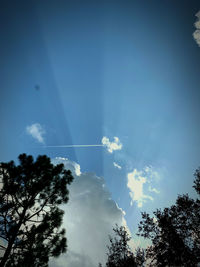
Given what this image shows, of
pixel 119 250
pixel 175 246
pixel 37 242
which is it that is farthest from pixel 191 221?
pixel 37 242

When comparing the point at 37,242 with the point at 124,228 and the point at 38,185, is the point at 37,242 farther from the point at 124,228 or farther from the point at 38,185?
the point at 124,228

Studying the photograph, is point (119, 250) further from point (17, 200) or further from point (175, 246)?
point (17, 200)

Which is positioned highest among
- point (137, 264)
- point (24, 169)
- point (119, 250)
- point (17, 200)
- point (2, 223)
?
point (24, 169)

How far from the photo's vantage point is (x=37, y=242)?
353 inches

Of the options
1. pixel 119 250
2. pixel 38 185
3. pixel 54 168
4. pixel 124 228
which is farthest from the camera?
pixel 124 228

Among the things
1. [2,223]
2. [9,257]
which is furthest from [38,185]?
[9,257]

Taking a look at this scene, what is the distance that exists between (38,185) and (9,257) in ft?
14.0

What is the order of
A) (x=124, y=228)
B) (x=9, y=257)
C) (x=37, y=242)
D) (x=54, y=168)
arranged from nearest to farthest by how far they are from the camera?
(x=9, y=257), (x=37, y=242), (x=54, y=168), (x=124, y=228)

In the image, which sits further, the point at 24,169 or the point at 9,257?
the point at 24,169

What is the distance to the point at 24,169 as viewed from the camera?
9836 millimetres

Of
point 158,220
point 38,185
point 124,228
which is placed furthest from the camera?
point 124,228

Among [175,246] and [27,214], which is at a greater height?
[27,214]

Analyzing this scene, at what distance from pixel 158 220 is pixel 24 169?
692 inches

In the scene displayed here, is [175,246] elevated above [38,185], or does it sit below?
below
